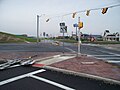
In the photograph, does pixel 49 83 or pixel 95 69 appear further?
pixel 95 69

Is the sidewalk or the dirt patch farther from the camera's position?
the dirt patch

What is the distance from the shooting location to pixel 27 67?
10477 mm

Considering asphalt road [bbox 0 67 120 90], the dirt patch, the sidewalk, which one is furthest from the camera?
the dirt patch

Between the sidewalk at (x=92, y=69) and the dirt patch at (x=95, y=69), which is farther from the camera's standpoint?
the dirt patch at (x=95, y=69)

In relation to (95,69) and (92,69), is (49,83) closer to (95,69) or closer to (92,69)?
(92,69)

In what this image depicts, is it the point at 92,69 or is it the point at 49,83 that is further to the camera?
the point at 92,69

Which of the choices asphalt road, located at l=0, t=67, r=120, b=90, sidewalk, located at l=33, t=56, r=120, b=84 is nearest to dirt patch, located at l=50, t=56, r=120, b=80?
sidewalk, located at l=33, t=56, r=120, b=84

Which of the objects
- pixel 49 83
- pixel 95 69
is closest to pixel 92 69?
pixel 95 69

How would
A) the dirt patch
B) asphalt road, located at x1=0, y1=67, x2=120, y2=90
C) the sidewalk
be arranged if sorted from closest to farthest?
1. asphalt road, located at x1=0, y1=67, x2=120, y2=90
2. the sidewalk
3. the dirt patch

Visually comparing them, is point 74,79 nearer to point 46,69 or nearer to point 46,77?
point 46,77

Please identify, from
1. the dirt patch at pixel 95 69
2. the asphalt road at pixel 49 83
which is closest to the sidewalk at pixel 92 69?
the dirt patch at pixel 95 69

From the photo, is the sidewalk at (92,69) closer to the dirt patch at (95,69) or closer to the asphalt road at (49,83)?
the dirt patch at (95,69)

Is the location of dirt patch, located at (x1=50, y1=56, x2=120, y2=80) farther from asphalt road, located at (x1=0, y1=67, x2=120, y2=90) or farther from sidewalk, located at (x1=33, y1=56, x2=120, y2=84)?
asphalt road, located at (x1=0, y1=67, x2=120, y2=90)

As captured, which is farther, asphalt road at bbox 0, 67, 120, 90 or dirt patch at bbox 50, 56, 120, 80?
dirt patch at bbox 50, 56, 120, 80
